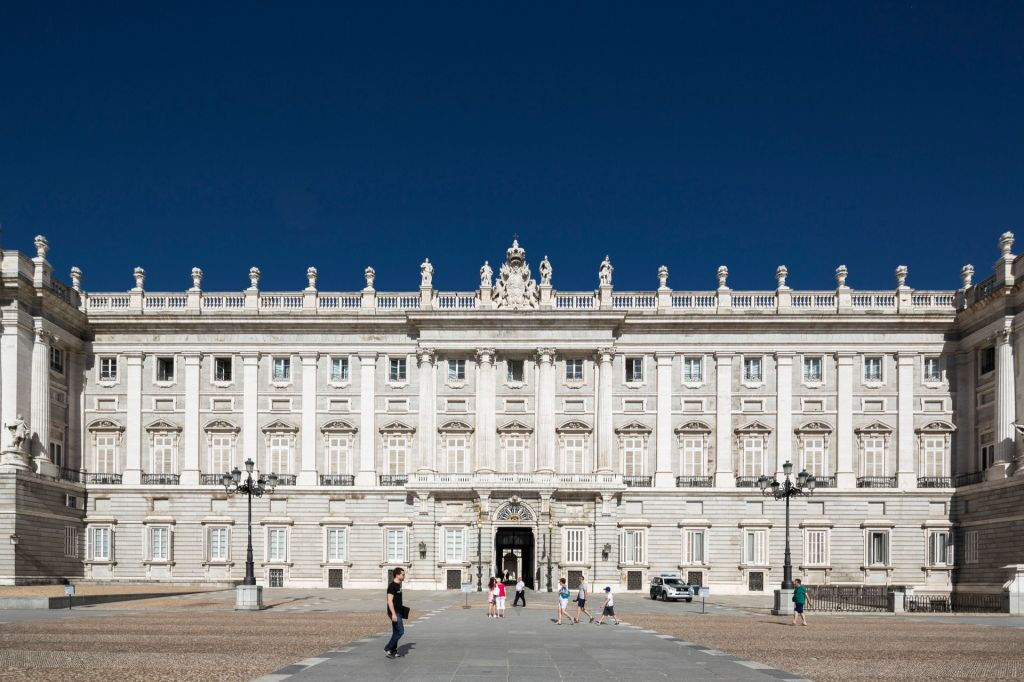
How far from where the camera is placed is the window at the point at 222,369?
64.6 metres

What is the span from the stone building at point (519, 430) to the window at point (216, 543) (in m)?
0.14

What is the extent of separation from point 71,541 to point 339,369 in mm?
17805

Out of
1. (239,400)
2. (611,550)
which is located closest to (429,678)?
(611,550)

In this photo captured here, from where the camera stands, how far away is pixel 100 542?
205 feet

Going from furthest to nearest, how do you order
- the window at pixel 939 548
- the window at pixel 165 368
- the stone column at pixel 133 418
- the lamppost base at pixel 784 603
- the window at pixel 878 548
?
the window at pixel 165 368 → the stone column at pixel 133 418 → the window at pixel 878 548 → the window at pixel 939 548 → the lamppost base at pixel 784 603

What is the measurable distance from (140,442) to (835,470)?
40.8m

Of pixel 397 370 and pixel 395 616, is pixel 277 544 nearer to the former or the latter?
pixel 397 370

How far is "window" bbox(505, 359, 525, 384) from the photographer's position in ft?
210

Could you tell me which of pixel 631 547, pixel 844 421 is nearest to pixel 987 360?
pixel 844 421

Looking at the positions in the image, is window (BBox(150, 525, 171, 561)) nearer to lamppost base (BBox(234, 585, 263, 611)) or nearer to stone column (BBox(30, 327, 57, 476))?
stone column (BBox(30, 327, 57, 476))

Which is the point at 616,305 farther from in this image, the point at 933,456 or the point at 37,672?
the point at 37,672

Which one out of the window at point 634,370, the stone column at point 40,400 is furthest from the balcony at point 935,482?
the stone column at point 40,400

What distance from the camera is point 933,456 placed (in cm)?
6219

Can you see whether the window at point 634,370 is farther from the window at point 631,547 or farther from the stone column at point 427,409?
the stone column at point 427,409
